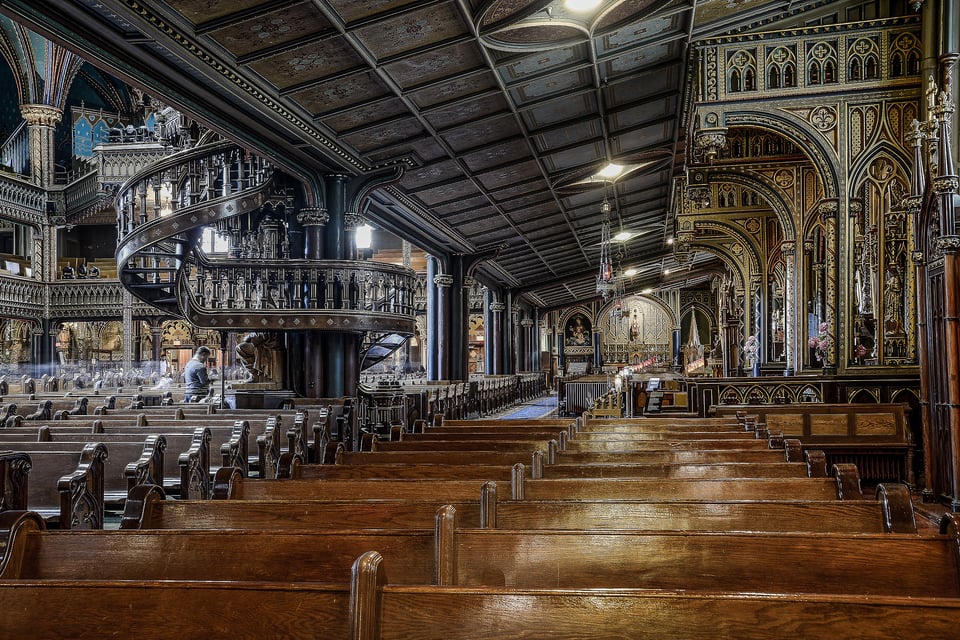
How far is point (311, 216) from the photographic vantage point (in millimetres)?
9891

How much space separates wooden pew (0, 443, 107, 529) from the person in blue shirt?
624cm

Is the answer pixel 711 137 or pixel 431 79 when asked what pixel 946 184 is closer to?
pixel 711 137

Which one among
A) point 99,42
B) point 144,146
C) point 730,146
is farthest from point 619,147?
point 144,146

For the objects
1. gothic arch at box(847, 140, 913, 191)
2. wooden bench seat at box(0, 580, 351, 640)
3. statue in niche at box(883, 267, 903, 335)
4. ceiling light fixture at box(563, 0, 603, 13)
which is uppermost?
ceiling light fixture at box(563, 0, 603, 13)

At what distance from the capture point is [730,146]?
11.6 meters

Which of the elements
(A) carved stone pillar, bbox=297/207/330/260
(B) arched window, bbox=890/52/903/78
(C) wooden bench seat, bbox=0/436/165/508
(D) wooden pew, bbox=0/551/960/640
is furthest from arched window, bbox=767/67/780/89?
(D) wooden pew, bbox=0/551/960/640

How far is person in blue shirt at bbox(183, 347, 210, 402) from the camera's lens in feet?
37.0

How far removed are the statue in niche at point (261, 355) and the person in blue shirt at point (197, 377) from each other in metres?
0.99

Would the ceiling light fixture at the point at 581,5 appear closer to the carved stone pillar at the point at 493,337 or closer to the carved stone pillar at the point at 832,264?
the carved stone pillar at the point at 832,264

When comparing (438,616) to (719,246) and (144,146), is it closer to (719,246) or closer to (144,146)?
(719,246)

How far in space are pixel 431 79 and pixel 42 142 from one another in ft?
59.2

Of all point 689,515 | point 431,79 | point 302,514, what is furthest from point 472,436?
point 431,79

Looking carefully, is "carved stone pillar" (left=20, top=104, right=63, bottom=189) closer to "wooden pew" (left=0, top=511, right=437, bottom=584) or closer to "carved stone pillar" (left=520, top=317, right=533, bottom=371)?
"carved stone pillar" (left=520, top=317, right=533, bottom=371)

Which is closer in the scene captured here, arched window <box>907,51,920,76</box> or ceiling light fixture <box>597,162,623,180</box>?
arched window <box>907,51,920,76</box>
